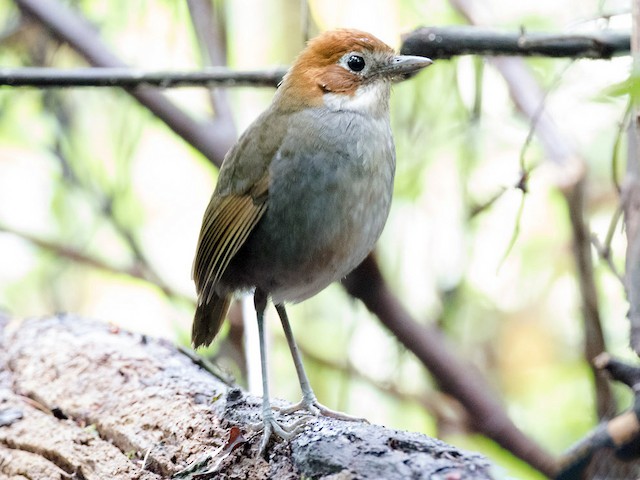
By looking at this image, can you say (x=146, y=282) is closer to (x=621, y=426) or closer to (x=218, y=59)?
(x=218, y=59)

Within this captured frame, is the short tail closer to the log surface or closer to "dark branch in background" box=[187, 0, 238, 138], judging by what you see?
the log surface

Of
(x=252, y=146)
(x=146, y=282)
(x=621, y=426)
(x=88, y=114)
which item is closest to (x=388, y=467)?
(x=621, y=426)

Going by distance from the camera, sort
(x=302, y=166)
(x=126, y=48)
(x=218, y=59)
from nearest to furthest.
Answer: (x=302, y=166)
(x=218, y=59)
(x=126, y=48)

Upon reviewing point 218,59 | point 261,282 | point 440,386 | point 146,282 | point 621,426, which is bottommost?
point 621,426

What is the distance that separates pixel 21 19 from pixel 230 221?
2934 millimetres

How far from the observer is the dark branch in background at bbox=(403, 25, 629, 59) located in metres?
2.21

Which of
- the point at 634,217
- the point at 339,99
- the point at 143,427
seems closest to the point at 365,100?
the point at 339,99

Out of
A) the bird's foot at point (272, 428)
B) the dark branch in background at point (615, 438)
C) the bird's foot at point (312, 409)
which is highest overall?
the bird's foot at point (312, 409)

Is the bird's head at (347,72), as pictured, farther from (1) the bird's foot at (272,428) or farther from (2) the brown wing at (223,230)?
(1) the bird's foot at (272,428)

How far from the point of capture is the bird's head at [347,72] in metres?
2.46

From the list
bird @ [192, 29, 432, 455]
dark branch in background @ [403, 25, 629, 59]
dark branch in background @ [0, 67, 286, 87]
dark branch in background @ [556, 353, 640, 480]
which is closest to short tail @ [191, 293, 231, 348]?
bird @ [192, 29, 432, 455]

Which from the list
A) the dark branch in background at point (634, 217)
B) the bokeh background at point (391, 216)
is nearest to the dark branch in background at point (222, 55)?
the dark branch in background at point (634, 217)

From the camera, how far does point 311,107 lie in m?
2.42

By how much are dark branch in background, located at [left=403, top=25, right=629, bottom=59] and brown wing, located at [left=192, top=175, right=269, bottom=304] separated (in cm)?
62
